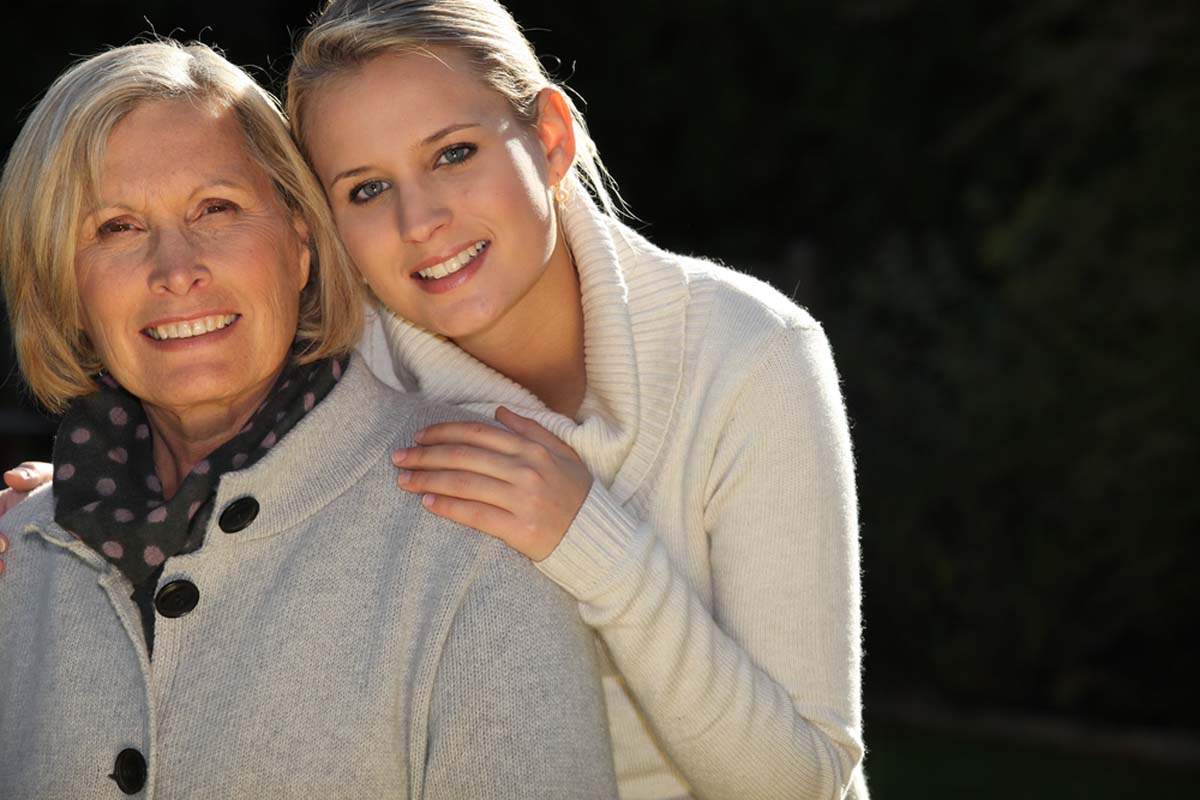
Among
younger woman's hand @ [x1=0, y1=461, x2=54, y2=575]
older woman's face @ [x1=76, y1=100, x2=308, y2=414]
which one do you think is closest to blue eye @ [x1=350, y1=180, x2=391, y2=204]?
older woman's face @ [x1=76, y1=100, x2=308, y2=414]

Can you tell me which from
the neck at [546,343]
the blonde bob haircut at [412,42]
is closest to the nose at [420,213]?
the blonde bob haircut at [412,42]

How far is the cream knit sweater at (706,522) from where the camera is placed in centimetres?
241

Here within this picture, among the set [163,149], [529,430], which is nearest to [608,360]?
[529,430]

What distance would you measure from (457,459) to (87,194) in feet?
2.37

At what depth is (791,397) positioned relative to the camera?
105 inches

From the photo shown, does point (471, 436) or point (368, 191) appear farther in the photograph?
point (368, 191)

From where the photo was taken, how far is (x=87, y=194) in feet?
7.64

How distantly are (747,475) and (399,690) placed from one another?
77 cm

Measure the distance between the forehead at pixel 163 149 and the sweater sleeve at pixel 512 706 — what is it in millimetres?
761

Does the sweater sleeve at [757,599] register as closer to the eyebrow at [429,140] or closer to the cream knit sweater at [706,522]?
the cream knit sweater at [706,522]

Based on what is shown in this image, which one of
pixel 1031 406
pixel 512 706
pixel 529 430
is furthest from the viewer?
pixel 1031 406

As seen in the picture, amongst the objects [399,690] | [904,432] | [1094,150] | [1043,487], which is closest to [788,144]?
[1094,150]

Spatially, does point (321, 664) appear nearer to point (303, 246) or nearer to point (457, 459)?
point (457, 459)

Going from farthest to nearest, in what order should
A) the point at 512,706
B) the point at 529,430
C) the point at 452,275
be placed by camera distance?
the point at 452,275, the point at 529,430, the point at 512,706
